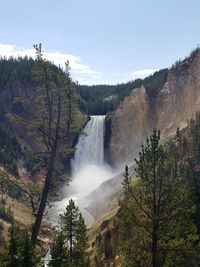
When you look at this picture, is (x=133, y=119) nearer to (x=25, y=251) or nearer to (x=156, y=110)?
(x=156, y=110)

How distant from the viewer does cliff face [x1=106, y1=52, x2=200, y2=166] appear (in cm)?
8653

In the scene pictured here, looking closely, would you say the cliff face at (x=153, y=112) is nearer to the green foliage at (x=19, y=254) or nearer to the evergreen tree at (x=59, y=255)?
the evergreen tree at (x=59, y=255)

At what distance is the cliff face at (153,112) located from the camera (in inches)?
3406

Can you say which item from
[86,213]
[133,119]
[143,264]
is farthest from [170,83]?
[143,264]

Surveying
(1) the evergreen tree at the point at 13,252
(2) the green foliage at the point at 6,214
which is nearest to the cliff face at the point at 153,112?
(2) the green foliage at the point at 6,214

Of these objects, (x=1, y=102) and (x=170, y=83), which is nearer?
(x=170, y=83)

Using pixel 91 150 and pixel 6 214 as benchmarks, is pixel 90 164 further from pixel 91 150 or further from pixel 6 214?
pixel 6 214

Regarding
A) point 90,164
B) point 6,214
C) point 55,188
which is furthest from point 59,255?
point 90,164

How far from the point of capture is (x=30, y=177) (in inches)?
4291

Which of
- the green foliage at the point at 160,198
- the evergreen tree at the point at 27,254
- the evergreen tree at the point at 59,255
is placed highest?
the green foliage at the point at 160,198

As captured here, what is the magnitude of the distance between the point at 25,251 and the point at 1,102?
375ft

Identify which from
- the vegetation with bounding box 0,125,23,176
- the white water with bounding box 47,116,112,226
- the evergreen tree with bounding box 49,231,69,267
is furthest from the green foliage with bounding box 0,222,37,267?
the vegetation with bounding box 0,125,23,176

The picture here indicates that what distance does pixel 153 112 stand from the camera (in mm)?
104125

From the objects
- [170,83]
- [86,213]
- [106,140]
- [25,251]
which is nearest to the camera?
[25,251]
